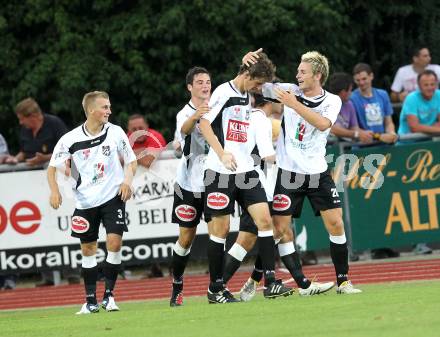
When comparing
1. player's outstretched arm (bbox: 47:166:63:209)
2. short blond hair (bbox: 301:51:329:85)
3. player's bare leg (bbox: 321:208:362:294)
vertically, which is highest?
short blond hair (bbox: 301:51:329:85)

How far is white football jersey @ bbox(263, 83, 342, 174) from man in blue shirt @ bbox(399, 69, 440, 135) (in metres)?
5.25

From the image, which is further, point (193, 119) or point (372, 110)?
point (372, 110)

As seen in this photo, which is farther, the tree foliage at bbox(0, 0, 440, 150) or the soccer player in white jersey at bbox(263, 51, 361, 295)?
the tree foliage at bbox(0, 0, 440, 150)

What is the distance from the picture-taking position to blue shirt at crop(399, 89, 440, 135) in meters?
18.3

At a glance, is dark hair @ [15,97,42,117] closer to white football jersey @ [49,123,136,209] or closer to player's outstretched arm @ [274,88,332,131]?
white football jersey @ [49,123,136,209]

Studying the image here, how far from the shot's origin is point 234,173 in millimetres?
12797

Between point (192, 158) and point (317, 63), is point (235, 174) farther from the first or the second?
point (317, 63)

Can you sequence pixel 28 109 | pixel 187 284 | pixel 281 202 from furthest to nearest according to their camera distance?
pixel 28 109
pixel 187 284
pixel 281 202

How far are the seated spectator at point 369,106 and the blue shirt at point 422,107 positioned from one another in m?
0.26

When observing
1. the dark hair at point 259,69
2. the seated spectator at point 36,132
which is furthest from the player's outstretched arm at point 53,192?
the seated spectator at point 36,132

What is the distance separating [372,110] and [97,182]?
225 inches

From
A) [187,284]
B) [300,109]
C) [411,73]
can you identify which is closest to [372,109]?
[411,73]

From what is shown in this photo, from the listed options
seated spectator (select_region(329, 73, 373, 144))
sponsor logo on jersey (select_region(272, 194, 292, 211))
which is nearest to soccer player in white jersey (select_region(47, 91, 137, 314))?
sponsor logo on jersey (select_region(272, 194, 292, 211))

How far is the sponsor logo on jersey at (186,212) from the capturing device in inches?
530
